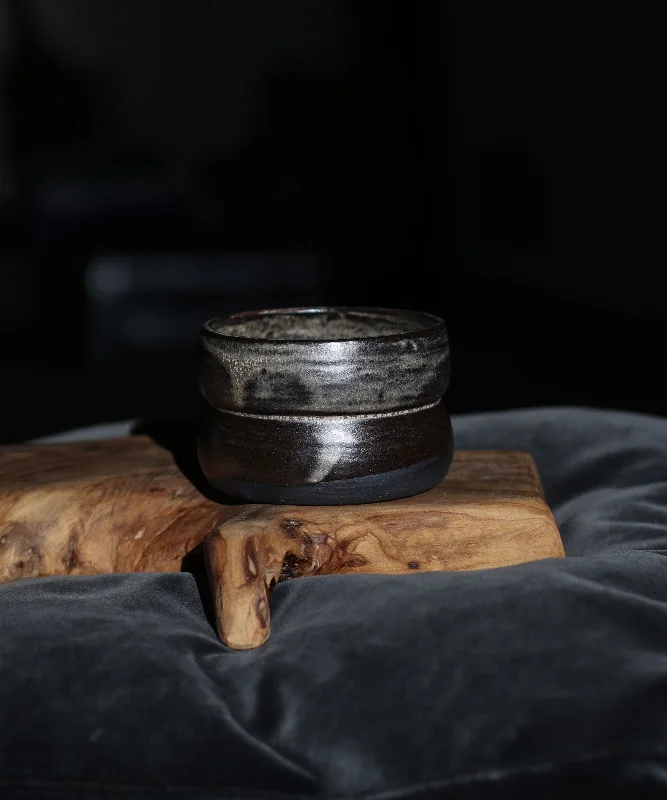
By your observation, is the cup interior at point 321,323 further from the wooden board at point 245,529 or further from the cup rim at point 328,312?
the wooden board at point 245,529

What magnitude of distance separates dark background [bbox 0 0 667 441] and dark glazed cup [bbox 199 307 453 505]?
209cm

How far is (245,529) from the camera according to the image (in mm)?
733

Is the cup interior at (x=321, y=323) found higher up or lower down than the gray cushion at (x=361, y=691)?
higher up

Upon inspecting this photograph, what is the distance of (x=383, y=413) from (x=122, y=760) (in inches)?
13.3

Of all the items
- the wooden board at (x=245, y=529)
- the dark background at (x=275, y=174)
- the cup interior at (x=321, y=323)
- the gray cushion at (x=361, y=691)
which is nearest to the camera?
the gray cushion at (x=361, y=691)

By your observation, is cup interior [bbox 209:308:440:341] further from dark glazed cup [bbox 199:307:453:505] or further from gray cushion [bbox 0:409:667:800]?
gray cushion [bbox 0:409:667:800]

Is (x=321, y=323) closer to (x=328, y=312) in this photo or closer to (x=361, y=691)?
(x=328, y=312)

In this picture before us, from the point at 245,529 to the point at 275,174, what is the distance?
9.30 ft

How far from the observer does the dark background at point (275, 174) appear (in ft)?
10.0

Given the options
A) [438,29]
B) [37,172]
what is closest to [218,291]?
[37,172]

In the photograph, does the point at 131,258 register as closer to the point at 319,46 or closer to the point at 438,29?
the point at 319,46

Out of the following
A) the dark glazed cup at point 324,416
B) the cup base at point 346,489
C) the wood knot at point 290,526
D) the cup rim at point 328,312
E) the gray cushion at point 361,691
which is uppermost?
the cup rim at point 328,312

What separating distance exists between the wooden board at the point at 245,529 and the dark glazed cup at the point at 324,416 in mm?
22

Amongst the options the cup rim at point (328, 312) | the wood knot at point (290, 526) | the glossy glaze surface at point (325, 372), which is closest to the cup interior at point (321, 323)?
the cup rim at point (328, 312)
